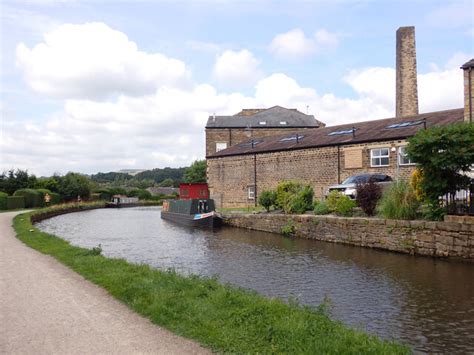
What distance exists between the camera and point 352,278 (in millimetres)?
11477

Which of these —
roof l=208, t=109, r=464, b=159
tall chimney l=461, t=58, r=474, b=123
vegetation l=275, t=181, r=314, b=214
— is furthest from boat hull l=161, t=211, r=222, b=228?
tall chimney l=461, t=58, r=474, b=123

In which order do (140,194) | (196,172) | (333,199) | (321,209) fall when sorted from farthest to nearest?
(140,194), (196,172), (321,209), (333,199)

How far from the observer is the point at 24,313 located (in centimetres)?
686

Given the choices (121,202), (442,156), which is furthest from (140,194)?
(442,156)

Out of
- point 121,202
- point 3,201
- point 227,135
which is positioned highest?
point 227,135

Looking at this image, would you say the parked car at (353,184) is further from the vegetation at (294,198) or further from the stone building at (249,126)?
the stone building at (249,126)

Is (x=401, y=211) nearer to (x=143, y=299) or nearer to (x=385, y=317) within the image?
(x=385, y=317)

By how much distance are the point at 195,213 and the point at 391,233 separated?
55.1 ft

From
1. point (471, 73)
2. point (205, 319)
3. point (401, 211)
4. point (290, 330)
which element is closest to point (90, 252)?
point (205, 319)

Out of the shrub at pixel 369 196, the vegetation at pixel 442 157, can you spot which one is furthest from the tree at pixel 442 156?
the shrub at pixel 369 196

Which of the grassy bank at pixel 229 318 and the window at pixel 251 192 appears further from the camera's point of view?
the window at pixel 251 192

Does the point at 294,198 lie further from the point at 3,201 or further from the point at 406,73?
the point at 3,201

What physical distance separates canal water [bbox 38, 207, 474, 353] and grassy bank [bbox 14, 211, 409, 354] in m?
1.34

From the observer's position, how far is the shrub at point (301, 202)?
23234mm
